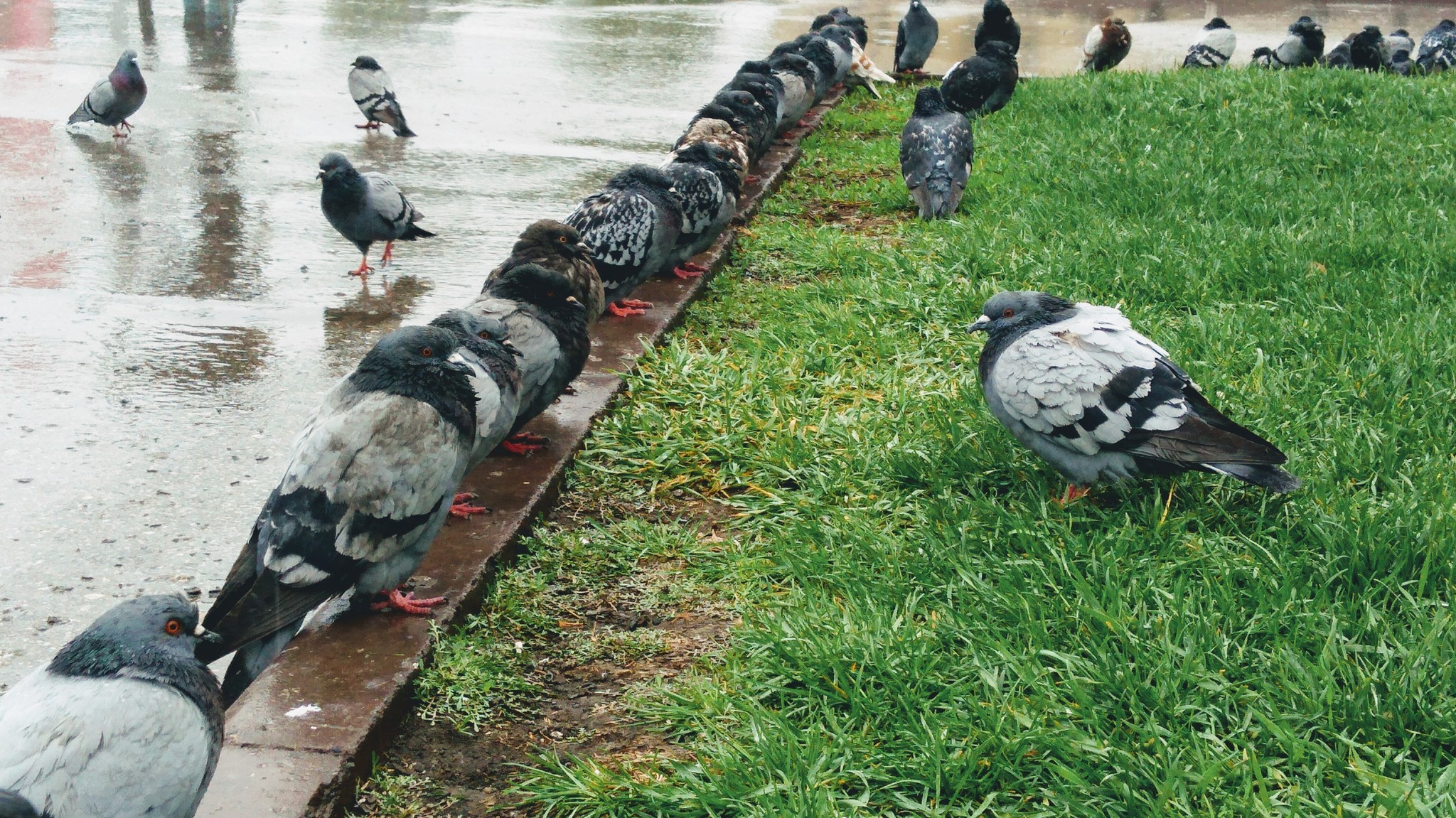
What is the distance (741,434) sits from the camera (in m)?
4.27

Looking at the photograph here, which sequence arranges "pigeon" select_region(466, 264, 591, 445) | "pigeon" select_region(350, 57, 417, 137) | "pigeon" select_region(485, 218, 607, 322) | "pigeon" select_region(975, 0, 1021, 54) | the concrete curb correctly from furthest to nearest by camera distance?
"pigeon" select_region(975, 0, 1021, 54) → "pigeon" select_region(350, 57, 417, 137) → "pigeon" select_region(485, 218, 607, 322) → "pigeon" select_region(466, 264, 591, 445) → the concrete curb

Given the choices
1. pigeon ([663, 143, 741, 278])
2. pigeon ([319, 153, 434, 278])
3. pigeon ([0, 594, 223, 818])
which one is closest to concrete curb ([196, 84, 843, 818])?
pigeon ([0, 594, 223, 818])

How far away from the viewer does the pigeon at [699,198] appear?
6.04m

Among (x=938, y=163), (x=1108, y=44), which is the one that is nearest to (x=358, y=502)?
(x=938, y=163)

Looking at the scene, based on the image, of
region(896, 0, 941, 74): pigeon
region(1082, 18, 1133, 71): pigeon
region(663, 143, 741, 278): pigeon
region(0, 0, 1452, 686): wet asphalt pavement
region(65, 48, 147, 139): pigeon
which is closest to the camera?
region(0, 0, 1452, 686): wet asphalt pavement

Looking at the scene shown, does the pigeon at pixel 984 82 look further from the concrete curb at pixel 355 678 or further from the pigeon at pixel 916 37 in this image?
the concrete curb at pixel 355 678

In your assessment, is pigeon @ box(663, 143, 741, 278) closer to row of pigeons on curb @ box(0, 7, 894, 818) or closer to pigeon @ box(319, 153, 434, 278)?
row of pigeons on curb @ box(0, 7, 894, 818)

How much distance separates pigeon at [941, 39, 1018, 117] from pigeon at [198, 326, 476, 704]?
26.1ft

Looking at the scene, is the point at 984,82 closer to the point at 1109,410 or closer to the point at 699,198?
the point at 699,198

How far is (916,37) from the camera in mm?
13266

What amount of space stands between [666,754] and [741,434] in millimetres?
1690

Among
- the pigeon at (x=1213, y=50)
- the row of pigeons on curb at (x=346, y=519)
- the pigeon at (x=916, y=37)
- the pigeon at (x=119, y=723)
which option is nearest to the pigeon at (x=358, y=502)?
the row of pigeons on curb at (x=346, y=519)

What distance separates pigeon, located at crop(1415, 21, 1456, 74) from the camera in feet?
44.5

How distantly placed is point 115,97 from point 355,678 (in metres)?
7.00
